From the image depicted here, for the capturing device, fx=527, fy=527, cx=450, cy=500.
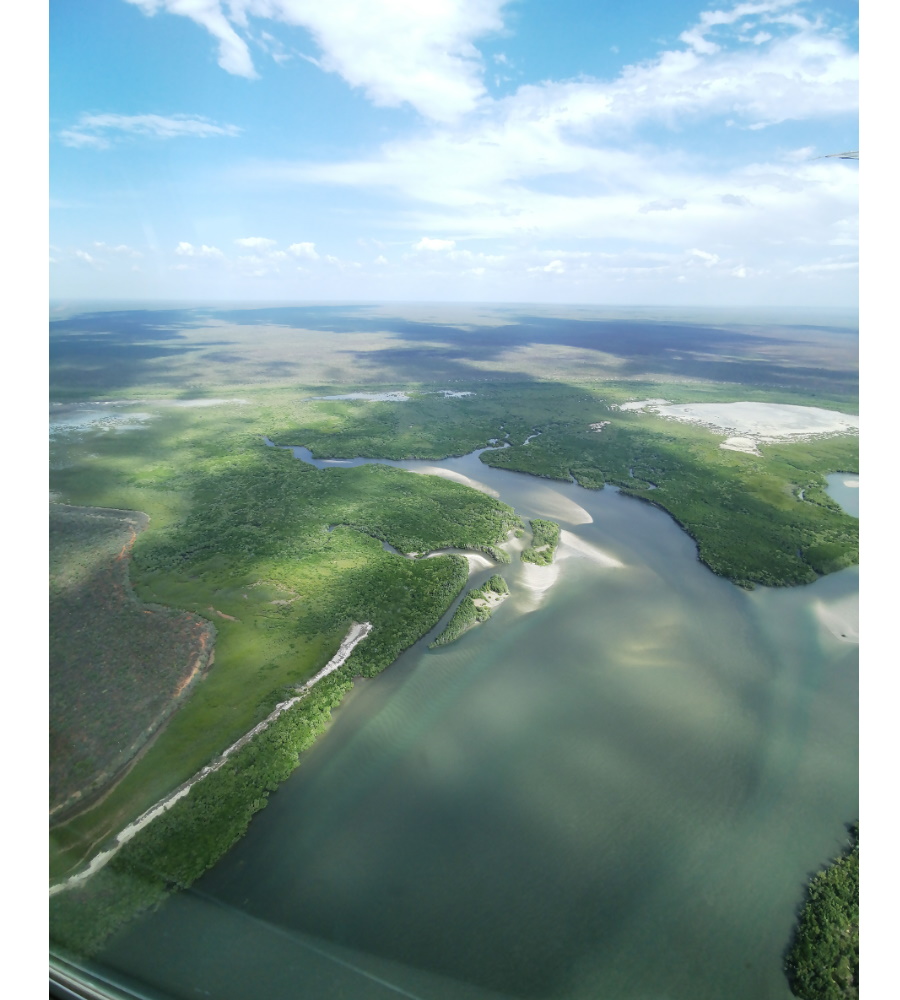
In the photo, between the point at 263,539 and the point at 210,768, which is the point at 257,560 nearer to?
the point at 263,539

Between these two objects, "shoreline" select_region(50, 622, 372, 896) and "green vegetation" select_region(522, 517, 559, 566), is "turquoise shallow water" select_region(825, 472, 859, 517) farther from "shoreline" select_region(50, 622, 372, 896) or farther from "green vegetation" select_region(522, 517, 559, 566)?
"shoreline" select_region(50, 622, 372, 896)

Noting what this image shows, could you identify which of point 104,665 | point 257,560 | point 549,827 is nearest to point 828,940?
point 549,827

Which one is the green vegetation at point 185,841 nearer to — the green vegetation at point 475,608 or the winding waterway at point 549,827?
the winding waterway at point 549,827

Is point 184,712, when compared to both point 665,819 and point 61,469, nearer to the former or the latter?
point 665,819

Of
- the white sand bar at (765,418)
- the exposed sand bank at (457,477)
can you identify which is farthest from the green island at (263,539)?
the white sand bar at (765,418)

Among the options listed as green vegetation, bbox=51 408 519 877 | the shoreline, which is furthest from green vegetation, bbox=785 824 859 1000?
the shoreline
